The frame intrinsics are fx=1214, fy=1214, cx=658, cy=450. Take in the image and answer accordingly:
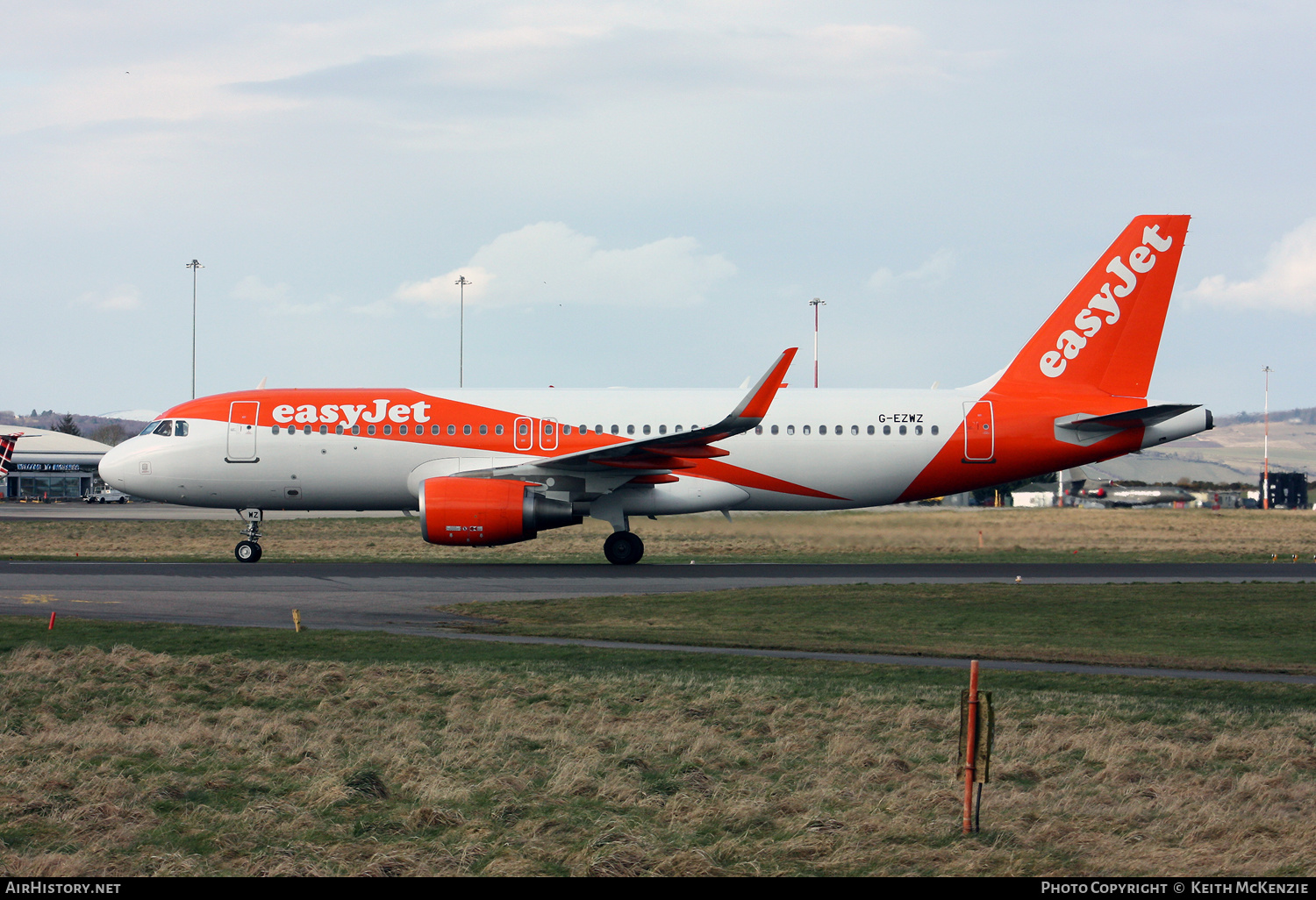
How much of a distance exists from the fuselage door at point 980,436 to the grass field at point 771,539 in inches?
122

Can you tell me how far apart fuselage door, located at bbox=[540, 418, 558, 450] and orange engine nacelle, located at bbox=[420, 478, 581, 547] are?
2345mm

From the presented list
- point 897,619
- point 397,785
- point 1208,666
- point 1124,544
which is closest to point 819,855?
point 397,785

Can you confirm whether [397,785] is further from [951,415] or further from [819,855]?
[951,415]

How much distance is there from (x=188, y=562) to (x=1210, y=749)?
26.4m

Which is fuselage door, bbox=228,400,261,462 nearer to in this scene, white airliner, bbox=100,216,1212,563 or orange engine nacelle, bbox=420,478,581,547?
white airliner, bbox=100,216,1212,563

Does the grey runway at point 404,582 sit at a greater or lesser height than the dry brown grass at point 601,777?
greater

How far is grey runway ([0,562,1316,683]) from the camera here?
1992 cm

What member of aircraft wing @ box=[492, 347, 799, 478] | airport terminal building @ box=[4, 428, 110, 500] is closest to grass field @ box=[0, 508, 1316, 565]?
aircraft wing @ box=[492, 347, 799, 478]

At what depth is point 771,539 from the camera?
102 feet

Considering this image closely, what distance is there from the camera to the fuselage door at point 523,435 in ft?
101

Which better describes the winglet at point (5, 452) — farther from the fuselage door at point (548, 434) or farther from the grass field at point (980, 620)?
the grass field at point (980, 620)

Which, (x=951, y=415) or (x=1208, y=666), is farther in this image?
(x=951, y=415)

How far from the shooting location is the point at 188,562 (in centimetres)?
3120

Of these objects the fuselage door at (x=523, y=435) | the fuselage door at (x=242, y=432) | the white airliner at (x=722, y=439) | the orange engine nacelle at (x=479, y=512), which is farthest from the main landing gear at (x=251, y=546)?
the fuselage door at (x=523, y=435)
